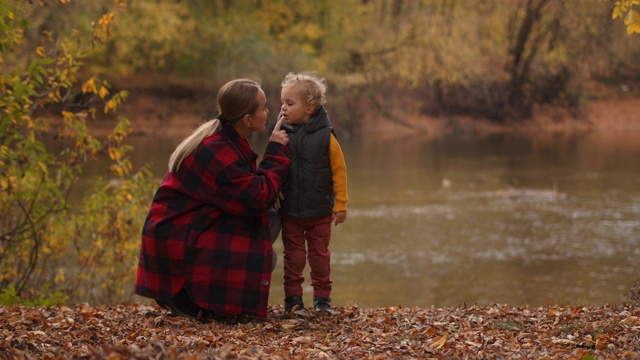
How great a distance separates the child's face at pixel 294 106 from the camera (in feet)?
21.8

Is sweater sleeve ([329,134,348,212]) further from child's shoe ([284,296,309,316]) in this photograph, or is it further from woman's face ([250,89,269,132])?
child's shoe ([284,296,309,316])

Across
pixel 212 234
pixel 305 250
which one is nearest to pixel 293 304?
pixel 305 250

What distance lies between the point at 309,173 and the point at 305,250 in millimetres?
560

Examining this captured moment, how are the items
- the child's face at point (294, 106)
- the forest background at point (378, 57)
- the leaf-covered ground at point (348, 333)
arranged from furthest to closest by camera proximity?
the forest background at point (378, 57) < the child's face at point (294, 106) < the leaf-covered ground at point (348, 333)

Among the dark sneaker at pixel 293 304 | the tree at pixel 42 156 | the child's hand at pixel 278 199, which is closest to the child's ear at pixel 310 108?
the child's hand at pixel 278 199

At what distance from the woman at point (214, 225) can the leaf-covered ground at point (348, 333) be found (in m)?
0.21

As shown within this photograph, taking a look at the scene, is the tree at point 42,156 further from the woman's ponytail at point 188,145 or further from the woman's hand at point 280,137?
the woman's hand at point 280,137

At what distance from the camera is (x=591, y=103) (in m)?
47.2

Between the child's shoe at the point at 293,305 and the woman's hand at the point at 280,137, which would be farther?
the child's shoe at the point at 293,305

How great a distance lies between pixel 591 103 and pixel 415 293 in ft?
116

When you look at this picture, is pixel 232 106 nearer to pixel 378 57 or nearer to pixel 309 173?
pixel 309 173

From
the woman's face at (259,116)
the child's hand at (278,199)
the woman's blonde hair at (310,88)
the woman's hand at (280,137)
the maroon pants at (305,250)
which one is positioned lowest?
the maroon pants at (305,250)

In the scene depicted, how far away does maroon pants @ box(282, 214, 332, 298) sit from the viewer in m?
6.77

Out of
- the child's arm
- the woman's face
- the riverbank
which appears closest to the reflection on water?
the child's arm
